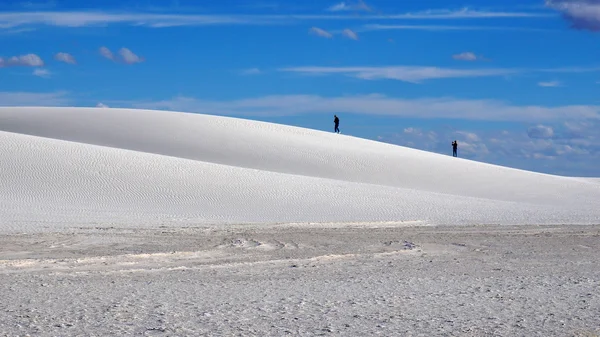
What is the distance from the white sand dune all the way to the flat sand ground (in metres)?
4.22

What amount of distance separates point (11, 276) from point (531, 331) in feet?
21.3

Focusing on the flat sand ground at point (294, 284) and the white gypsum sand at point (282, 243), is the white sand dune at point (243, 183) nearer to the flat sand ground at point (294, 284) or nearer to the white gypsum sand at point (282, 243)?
the white gypsum sand at point (282, 243)

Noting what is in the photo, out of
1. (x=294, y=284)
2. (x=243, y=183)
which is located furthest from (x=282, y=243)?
(x=243, y=183)

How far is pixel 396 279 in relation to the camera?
10.9 meters

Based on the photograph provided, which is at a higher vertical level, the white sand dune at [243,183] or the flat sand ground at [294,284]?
the white sand dune at [243,183]

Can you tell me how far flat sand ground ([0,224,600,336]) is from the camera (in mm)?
7848

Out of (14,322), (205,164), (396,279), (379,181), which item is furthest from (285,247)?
(379,181)

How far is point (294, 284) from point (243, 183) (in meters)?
16.0

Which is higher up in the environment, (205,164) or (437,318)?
(205,164)

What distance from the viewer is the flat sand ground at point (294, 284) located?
7.85 m

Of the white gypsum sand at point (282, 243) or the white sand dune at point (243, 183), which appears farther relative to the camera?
the white sand dune at point (243, 183)

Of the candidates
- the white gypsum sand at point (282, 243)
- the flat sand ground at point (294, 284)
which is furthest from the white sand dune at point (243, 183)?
the flat sand ground at point (294, 284)

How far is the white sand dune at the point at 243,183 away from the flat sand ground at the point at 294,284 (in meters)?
4.22

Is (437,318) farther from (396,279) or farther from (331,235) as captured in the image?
(331,235)
